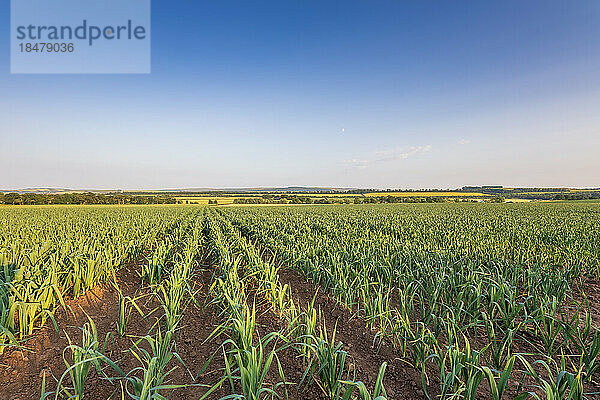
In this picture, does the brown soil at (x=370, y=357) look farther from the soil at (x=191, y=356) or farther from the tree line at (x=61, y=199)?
the tree line at (x=61, y=199)

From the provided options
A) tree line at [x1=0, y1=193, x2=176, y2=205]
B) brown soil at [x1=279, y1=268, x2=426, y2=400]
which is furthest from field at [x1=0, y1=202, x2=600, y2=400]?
tree line at [x1=0, y1=193, x2=176, y2=205]

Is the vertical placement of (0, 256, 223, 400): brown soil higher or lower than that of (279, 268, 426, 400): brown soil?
higher

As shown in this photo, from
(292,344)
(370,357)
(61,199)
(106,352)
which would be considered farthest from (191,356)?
(61,199)

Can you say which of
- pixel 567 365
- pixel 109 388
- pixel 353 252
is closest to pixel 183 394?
pixel 109 388

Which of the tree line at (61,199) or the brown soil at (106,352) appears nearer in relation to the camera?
the brown soil at (106,352)

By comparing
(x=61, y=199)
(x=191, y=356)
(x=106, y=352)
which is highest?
(x=61, y=199)

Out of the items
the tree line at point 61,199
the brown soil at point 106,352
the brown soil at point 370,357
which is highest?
the tree line at point 61,199

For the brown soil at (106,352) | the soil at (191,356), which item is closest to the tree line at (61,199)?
the brown soil at (106,352)

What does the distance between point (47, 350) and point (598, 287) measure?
10.6 m

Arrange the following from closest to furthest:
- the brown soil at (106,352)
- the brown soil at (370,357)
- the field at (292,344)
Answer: the field at (292,344), the brown soil at (106,352), the brown soil at (370,357)

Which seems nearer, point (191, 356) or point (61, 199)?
point (191, 356)

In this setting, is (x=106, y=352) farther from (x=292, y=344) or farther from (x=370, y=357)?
(x=370, y=357)

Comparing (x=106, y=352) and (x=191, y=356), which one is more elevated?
(x=106, y=352)

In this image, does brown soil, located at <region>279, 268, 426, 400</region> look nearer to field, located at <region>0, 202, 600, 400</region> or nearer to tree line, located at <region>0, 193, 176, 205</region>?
field, located at <region>0, 202, 600, 400</region>
